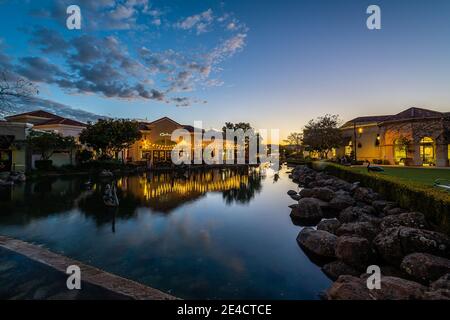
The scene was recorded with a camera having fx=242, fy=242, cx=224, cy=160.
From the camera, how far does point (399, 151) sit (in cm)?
2906

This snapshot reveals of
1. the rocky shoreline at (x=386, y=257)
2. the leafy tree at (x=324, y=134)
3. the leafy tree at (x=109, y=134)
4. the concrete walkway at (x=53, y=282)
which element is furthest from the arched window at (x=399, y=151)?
the leafy tree at (x=109, y=134)

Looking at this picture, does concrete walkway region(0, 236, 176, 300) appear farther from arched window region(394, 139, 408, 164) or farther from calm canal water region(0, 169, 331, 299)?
arched window region(394, 139, 408, 164)

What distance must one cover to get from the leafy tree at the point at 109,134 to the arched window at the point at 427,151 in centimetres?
3480

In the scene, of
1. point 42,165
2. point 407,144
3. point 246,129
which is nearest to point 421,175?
point 407,144

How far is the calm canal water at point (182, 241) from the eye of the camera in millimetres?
5297

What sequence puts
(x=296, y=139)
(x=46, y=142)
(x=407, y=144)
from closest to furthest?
(x=407, y=144) → (x=46, y=142) → (x=296, y=139)

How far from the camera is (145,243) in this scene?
7.54 meters

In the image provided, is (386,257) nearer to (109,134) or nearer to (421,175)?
(421,175)

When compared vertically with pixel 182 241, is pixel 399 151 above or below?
above

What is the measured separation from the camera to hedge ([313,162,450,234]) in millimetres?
6626

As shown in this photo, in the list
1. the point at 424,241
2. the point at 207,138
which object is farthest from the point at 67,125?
the point at 424,241

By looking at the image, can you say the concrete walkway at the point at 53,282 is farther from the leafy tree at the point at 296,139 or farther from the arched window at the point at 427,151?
the leafy tree at the point at 296,139

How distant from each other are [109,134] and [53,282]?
28948 millimetres

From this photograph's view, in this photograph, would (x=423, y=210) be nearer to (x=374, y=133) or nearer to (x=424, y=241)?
(x=424, y=241)
